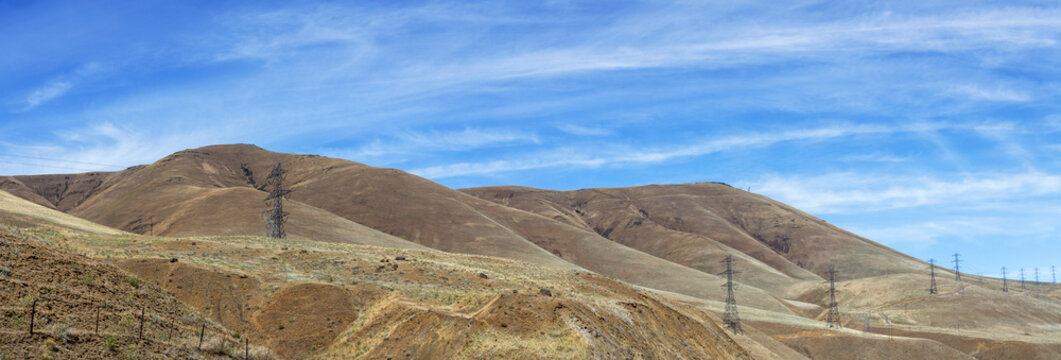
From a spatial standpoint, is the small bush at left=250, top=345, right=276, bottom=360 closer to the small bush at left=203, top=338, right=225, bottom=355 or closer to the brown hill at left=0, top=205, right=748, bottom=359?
the brown hill at left=0, top=205, right=748, bottom=359

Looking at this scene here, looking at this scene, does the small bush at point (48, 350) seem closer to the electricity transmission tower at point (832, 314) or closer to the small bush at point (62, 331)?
the small bush at point (62, 331)

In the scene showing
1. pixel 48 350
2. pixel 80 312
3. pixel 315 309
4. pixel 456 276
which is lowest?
pixel 315 309

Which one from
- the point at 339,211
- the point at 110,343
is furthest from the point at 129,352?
the point at 339,211

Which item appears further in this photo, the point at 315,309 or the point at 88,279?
the point at 315,309

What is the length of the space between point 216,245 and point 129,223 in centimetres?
7531

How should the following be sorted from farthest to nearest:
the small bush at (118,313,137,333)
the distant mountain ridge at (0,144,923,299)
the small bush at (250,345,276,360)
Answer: the distant mountain ridge at (0,144,923,299) → the small bush at (250,345,276,360) → the small bush at (118,313,137,333)

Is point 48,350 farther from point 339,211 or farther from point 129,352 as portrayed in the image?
point 339,211

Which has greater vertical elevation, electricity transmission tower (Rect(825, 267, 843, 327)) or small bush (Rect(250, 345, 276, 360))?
small bush (Rect(250, 345, 276, 360))

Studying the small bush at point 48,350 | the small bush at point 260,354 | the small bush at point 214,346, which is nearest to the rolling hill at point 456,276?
the small bush at point 260,354

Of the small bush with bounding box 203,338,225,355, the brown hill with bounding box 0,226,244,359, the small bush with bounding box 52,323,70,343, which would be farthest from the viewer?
the small bush with bounding box 203,338,225,355

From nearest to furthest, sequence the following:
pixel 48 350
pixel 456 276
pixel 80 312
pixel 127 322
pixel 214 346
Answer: pixel 48 350 → pixel 80 312 → pixel 127 322 → pixel 214 346 → pixel 456 276

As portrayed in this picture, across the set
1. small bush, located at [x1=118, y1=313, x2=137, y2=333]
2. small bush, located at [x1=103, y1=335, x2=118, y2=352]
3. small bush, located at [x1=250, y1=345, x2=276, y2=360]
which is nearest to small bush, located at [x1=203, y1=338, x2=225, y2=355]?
small bush, located at [x1=250, y1=345, x2=276, y2=360]

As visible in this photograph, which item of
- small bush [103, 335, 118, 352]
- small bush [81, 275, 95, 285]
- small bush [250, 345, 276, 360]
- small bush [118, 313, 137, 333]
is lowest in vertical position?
small bush [250, 345, 276, 360]

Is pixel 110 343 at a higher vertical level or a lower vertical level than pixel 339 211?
lower
